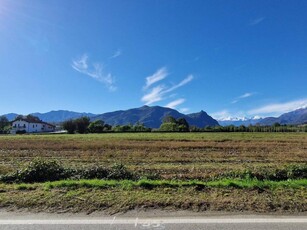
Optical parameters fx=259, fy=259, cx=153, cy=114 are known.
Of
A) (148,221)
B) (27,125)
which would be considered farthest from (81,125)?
(148,221)

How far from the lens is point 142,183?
6602 mm

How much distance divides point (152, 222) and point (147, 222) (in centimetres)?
8

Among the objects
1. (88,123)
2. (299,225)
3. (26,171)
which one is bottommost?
(299,225)

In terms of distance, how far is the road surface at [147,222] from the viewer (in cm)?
398

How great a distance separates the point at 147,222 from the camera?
419cm

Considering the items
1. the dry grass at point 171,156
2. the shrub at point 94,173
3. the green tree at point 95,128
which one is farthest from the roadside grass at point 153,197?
the green tree at point 95,128

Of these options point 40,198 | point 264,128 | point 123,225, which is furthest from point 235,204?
point 264,128

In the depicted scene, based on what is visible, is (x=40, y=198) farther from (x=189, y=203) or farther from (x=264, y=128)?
(x=264, y=128)

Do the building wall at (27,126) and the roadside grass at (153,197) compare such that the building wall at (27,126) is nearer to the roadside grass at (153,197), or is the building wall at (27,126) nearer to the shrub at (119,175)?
the shrub at (119,175)

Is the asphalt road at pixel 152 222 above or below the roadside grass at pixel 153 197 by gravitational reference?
below

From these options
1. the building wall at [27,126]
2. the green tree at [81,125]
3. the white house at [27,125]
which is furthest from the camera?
the white house at [27,125]

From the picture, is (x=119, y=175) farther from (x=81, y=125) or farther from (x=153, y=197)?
(x=81, y=125)

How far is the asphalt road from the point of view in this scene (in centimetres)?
398

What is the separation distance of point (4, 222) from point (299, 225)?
4672 mm
